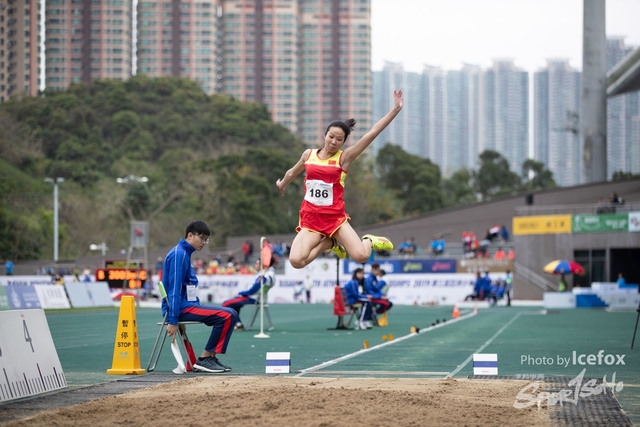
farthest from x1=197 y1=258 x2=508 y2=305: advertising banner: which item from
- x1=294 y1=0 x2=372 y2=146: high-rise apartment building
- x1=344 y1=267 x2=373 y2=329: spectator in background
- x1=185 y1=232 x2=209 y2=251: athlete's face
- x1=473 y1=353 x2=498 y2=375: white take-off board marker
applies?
x1=294 y1=0 x2=372 y2=146: high-rise apartment building

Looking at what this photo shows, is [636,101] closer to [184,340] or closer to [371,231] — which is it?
[371,231]

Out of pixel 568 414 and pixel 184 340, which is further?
pixel 184 340

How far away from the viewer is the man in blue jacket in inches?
434

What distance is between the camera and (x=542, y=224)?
51.2 m

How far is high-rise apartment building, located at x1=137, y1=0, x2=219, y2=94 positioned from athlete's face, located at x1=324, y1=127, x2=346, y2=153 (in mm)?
157458

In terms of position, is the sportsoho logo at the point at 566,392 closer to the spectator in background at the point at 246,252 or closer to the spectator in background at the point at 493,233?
the spectator in background at the point at 493,233

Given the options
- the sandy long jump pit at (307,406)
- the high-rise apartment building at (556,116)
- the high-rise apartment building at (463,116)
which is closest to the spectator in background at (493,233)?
the sandy long jump pit at (307,406)

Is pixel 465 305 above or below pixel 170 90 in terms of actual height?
below

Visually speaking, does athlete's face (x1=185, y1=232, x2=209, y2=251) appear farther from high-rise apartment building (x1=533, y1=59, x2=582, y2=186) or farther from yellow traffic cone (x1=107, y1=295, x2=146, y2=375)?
high-rise apartment building (x1=533, y1=59, x2=582, y2=186)

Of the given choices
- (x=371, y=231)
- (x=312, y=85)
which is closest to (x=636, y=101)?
(x=312, y=85)

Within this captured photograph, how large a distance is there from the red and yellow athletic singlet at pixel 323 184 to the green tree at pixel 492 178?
98.5m

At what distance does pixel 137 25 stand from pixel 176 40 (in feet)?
25.6

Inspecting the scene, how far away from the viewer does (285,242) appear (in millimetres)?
63844

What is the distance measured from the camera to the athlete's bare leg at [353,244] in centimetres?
988
